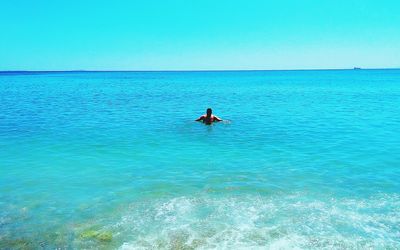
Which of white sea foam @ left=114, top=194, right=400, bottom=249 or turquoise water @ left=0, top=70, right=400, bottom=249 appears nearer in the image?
white sea foam @ left=114, top=194, right=400, bottom=249

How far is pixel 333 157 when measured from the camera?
49.0ft

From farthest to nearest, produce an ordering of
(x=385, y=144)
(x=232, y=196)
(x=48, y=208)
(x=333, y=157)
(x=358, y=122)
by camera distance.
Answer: (x=358, y=122), (x=385, y=144), (x=333, y=157), (x=232, y=196), (x=48, y=208)

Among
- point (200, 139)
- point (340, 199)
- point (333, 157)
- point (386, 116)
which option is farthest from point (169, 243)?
point (386, 116)

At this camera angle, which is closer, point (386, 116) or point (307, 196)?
point (307, 196)

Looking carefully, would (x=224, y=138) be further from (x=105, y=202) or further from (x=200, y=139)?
(x=105, y=202)

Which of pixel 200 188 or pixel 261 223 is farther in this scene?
pixel 200 188

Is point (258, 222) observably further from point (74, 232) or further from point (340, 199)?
point (74, 232)

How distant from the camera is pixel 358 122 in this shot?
24219mm

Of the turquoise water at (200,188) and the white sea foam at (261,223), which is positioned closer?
the white sea foam at (261,223)

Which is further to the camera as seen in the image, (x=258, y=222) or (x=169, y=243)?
(x=258, y=222)

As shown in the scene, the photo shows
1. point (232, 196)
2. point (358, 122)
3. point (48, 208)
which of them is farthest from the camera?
point (358, 122)

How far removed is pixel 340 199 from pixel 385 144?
8.56 meters

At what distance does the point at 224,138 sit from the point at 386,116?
15694 millimetres

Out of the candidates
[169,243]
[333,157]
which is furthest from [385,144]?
[169,243]
